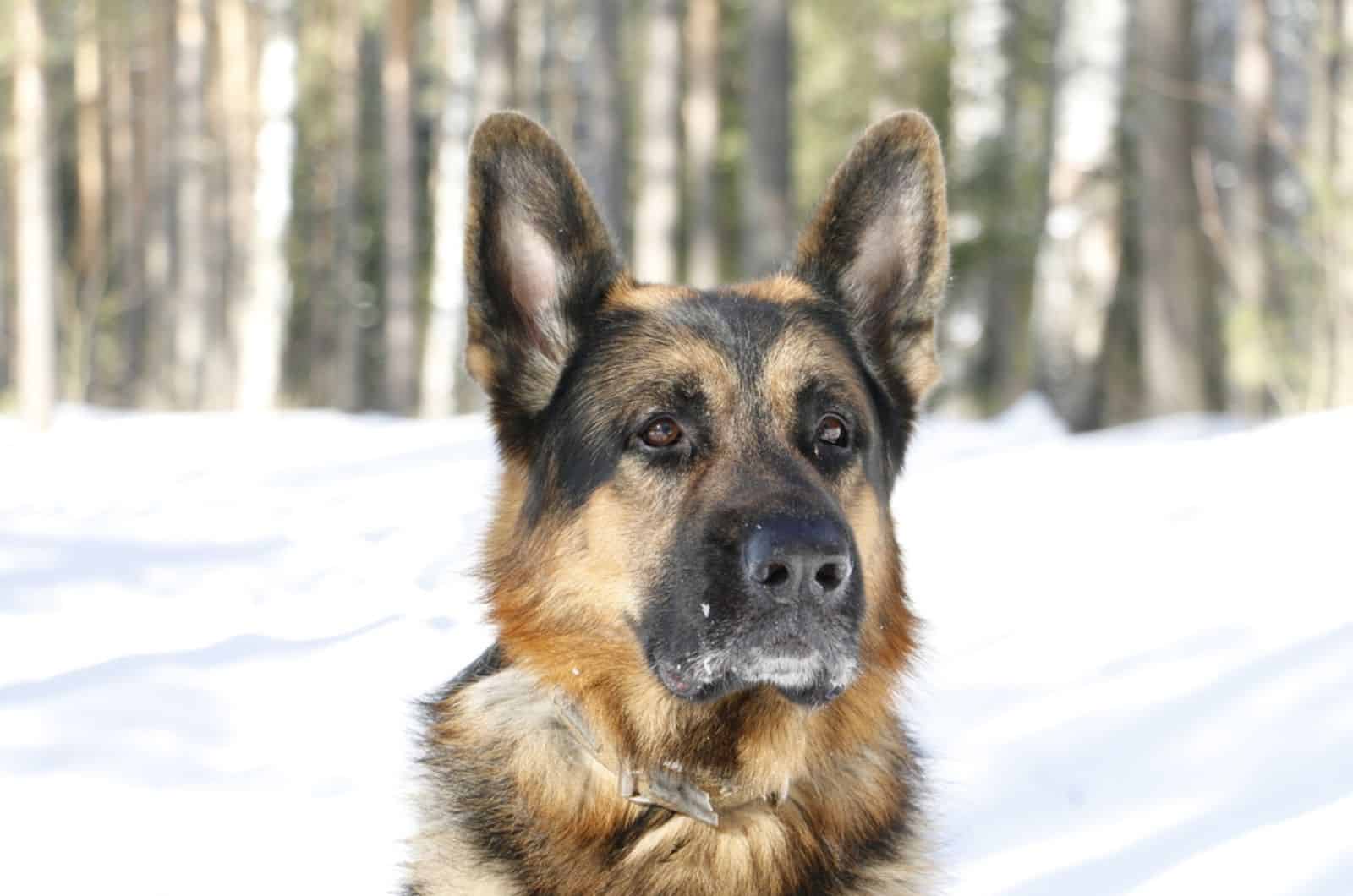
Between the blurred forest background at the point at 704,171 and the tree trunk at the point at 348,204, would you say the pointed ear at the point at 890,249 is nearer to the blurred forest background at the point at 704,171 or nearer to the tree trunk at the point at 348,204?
the blurred forest background at the point at 704,171

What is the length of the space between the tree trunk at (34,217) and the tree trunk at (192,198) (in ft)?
24.7

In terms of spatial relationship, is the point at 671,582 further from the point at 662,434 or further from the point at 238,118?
the point at 238,118

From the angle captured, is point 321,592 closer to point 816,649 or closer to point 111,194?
point 816,649

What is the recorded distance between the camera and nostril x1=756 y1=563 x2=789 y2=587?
2979 mm

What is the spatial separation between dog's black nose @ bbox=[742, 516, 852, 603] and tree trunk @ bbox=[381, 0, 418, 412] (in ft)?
64.0

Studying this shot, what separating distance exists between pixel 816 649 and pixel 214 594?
411 cm

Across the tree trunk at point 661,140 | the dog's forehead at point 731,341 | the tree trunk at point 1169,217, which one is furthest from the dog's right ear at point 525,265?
the tree trunk at point 661,140

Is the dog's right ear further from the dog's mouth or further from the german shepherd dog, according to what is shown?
the dog's mouth

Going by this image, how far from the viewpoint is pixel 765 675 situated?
3.06 meters

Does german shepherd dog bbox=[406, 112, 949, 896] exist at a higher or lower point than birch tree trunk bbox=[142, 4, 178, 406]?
lower

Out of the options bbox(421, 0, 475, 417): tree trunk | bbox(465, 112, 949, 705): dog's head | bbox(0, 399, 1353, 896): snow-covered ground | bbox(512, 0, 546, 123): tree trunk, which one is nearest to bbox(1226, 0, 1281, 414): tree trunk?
bbox(0, 399, 1353, 896): snow-covered ground

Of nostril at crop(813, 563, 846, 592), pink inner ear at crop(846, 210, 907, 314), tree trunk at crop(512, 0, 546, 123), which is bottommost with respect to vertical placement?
nostril at crop(813, 563, 846, 592)

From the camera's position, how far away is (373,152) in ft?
115

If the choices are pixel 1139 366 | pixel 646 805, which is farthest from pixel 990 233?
pixel 646 805
